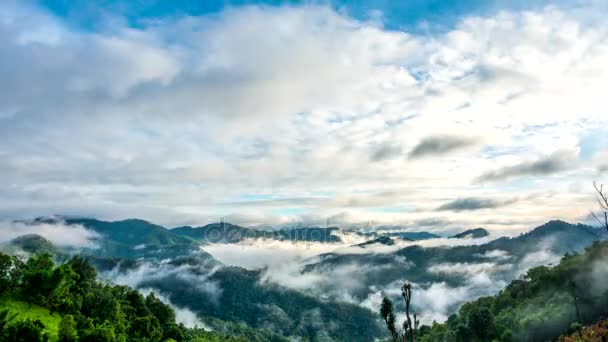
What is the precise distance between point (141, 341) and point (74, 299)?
63.4 ft

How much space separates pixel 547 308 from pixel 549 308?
65 centimetres

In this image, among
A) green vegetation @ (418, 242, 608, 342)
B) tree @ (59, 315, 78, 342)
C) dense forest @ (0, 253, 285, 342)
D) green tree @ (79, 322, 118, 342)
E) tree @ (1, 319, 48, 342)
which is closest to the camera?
tree @ (1, 319, 48, 342)

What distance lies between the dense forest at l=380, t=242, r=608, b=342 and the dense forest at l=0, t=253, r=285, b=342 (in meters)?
98.9

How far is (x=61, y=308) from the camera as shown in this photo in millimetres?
91562

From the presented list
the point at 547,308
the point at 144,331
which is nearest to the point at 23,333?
the point at 144,331

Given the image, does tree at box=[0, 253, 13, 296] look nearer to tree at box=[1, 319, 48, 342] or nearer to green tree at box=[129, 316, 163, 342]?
green tree at box=[129, 316, 163, 342]

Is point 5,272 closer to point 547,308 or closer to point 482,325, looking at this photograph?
point 482,325

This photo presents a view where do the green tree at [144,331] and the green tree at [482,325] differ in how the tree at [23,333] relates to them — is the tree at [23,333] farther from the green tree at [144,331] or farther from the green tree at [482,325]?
the green tree at [482,325]

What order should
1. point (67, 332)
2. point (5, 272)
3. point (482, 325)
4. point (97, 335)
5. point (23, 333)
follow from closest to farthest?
point (23, 333) → point (67, 332) → point (97, 335) → point (5, 272) → point (482, 325)

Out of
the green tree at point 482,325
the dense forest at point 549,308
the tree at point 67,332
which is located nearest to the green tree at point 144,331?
the tree at point 67,332

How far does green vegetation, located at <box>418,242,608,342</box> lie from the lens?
5438 inches

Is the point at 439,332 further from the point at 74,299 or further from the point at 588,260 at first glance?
the point at 74,299

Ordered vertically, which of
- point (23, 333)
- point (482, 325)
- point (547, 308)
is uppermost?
point (23, 333)

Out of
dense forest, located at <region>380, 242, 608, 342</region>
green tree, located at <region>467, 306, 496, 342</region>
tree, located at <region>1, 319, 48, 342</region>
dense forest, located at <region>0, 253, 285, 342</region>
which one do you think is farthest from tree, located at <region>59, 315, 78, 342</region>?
green tree, located at <region>467, 306, 496, 342</region>
